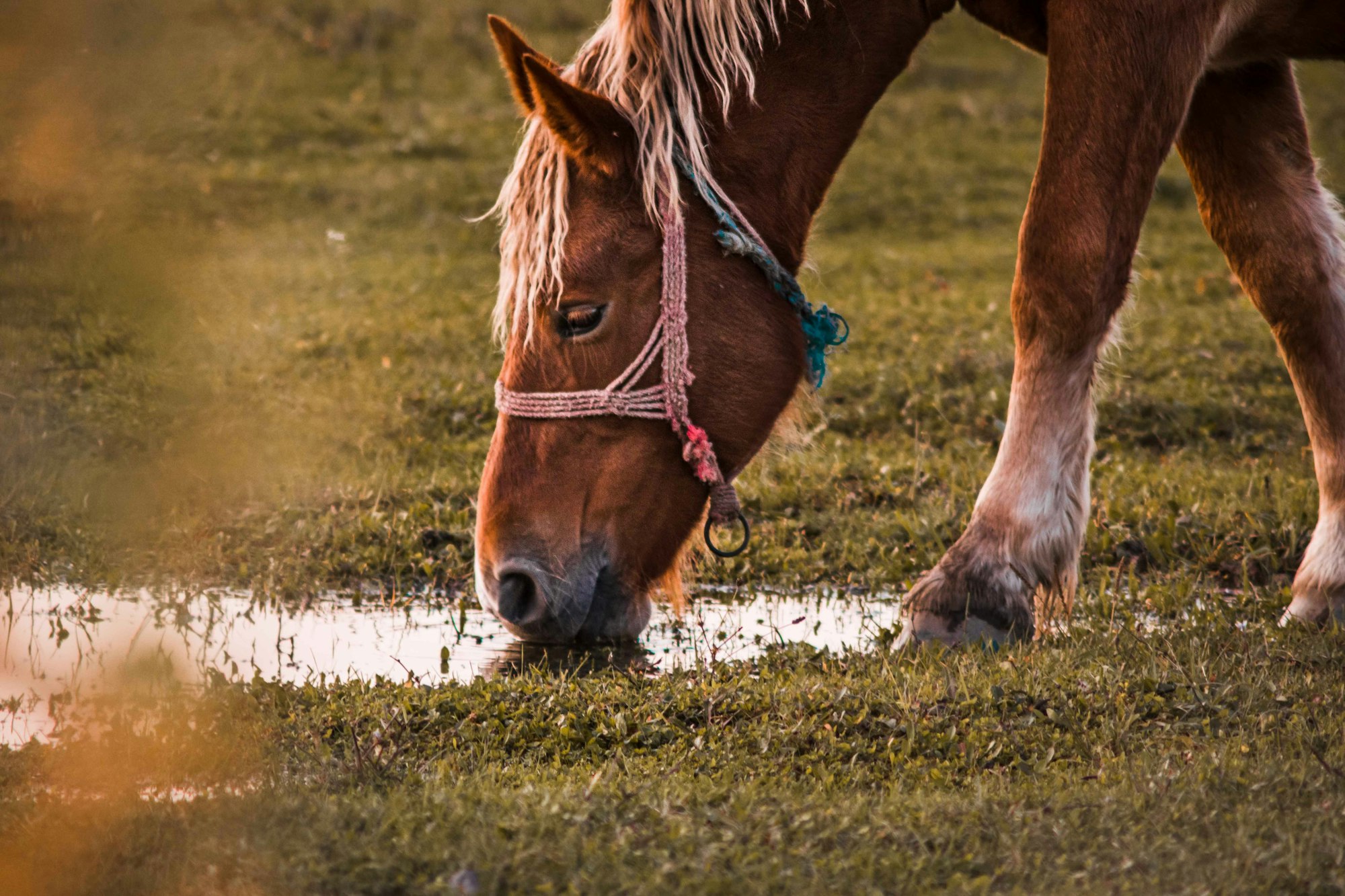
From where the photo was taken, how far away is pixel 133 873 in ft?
6.82

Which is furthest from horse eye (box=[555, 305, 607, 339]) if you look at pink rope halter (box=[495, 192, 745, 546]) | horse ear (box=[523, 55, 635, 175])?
horse ear (box=[523, 55, 635, 175])

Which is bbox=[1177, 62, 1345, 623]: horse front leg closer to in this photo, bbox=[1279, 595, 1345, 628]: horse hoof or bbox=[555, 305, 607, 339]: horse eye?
bbox=[1279, 595, 1345, 628]: horse hoof

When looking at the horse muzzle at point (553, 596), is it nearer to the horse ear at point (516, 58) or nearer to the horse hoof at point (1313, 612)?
the horse ear at point (516, 58)

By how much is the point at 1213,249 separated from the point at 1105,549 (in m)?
8.05

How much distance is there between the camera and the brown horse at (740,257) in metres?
3.40

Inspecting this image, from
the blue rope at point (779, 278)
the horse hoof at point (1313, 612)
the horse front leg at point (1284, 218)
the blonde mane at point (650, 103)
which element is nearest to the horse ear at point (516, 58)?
the blonde mane at point (650, 103)

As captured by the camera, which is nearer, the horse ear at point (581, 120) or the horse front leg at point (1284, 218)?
the horse ear at point (581, 120)

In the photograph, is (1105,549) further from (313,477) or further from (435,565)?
(313,477)

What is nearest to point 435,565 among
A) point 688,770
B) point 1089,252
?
point 688,770

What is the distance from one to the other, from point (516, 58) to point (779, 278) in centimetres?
89

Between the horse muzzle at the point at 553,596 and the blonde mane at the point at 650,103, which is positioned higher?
the blonde mane at the point at 650,103

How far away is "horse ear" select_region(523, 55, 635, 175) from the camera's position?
3.28m

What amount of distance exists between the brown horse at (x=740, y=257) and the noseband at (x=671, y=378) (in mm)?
23

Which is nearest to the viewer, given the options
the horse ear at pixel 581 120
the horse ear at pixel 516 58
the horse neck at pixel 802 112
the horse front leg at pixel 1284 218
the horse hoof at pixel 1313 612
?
the horse ear at pixel 581 120
